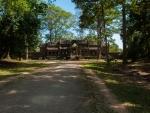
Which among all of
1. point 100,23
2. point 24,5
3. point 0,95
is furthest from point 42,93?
point 100,23

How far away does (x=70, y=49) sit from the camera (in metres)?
90.8

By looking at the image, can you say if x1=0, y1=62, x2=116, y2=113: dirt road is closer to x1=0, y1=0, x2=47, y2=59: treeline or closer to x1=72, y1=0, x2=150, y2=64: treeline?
x1=0, y1=0, x2=47, y2=59: treeline

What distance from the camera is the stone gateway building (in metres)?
91.1

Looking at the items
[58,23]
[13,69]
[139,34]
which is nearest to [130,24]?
[139,34]

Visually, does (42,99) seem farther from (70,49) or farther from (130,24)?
(70,49)

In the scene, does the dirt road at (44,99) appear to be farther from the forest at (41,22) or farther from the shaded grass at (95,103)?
the forest at (41,22)

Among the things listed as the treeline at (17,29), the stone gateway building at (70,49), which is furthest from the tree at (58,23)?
the treeline at (17,29)

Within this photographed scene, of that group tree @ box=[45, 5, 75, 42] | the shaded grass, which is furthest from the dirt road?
tree @ box=[45, 5, 75, 42]

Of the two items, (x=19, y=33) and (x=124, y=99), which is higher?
(x=19, y=33)

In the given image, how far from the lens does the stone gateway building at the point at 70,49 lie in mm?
91062

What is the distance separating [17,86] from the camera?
20.7 m

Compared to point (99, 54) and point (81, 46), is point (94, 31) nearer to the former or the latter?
point (81, 46)

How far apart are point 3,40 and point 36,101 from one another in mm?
32124

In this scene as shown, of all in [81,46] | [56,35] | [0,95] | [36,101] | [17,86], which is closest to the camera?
[36,101]
